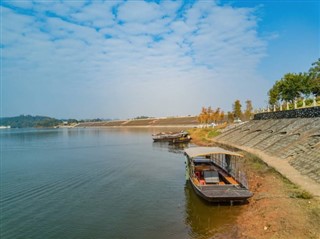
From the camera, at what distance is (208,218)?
16.0 metres

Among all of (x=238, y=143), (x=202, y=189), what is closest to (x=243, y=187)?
(x=202, y=189)

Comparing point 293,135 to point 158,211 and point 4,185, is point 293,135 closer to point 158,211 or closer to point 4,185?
point 158,211

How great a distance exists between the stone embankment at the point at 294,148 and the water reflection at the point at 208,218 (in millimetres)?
5037

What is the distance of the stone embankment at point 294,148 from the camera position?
19.1 meters

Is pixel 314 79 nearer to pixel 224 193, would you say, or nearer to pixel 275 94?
pixel 275 94

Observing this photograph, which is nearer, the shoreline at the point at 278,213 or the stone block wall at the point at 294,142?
the shoreline at the point at 278,213

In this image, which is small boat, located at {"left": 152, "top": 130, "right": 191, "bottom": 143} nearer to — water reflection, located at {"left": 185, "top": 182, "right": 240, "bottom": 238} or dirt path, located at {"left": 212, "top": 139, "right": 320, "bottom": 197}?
dirt path, located at {"left": 212, "top": 139, "right": 320, "bottom": 197}

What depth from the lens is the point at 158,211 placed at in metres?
18.1

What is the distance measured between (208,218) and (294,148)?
14375 mm

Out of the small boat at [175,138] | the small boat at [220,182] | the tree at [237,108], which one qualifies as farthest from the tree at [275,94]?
the small boat at [220,182]

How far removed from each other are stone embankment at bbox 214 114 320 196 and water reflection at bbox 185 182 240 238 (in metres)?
5.04

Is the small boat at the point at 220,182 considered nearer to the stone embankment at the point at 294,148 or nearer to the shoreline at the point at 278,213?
the shoreline at the point at 278,213

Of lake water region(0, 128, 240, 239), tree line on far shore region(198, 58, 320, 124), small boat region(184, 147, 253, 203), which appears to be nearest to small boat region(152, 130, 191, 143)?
tree line on far shore region(198, 58, 320, 124)

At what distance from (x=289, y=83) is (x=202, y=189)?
52.5 m
